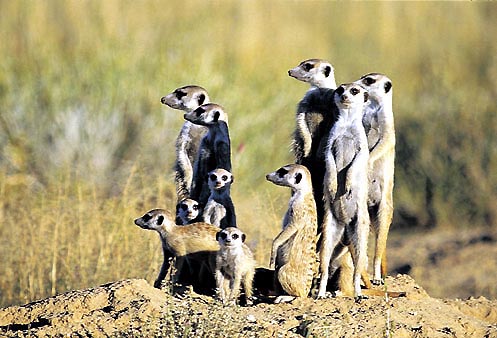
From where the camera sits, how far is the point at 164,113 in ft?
32.9

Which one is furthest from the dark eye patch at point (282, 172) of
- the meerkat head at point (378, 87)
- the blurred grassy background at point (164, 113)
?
the blurred grassy background at point (164, 113)

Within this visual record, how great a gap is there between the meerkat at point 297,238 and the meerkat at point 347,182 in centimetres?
14

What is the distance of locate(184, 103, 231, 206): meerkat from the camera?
6.30 meters

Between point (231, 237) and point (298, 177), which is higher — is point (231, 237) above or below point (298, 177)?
below

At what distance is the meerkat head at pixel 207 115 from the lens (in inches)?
249

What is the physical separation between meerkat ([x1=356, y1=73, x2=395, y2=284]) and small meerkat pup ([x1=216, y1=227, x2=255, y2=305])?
2.96ft

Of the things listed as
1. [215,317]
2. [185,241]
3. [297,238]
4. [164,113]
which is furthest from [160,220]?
[164,113]

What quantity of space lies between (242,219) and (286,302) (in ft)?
9.53

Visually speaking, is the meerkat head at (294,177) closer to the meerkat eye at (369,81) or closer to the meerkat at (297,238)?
the meerkat at (297,238)

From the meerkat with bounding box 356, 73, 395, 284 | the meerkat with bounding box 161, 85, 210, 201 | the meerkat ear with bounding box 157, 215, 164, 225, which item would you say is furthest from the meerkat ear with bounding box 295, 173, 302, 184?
the meerkat with bounding box 161, 85, 210, 201

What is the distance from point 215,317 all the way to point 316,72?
6.89 ft

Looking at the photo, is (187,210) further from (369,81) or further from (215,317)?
(215,317)

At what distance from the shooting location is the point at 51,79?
32.7 ft

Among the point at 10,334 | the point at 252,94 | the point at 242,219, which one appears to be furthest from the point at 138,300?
the point at 252,94
